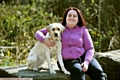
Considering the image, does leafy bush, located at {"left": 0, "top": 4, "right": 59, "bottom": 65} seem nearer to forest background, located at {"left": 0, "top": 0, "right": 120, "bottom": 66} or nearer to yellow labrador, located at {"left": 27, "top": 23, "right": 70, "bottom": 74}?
forest background, located at {"left": 0, "top": 0, "right": 120, "bottom": 66}

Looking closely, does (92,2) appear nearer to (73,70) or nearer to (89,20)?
(89,20)

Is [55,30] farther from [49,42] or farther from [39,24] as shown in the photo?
[39,24]

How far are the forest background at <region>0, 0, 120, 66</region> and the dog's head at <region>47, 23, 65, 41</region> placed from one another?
2.39 m

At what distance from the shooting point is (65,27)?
419 centimetres

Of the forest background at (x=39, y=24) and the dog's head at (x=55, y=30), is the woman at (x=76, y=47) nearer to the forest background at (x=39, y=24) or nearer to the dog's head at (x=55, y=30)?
the dog's head at (x=55, y=30)

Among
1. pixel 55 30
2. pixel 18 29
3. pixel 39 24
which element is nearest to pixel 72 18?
pixel 55 30

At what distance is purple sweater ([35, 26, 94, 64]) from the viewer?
13.3 ft

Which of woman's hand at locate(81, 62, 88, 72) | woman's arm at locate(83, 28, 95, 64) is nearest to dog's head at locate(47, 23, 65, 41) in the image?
woman's arm at locate(83, 28, 95, 64)

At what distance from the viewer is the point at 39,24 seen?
25.2 feet

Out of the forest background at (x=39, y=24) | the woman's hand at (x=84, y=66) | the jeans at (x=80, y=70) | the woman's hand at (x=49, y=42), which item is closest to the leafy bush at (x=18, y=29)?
the forest background at (x=39, y=24)

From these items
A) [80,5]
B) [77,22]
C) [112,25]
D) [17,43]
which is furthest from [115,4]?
[77,22]

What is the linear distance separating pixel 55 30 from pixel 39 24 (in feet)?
12.3

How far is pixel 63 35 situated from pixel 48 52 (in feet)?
0.91

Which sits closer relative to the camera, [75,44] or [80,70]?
[80,70]
